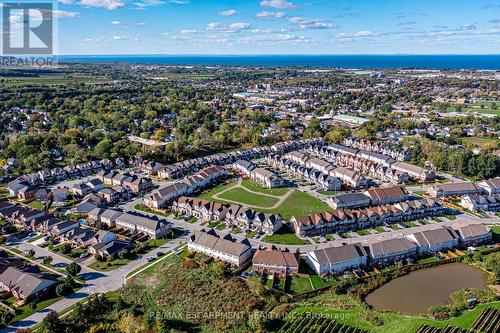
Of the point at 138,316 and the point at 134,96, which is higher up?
the point at 134,96

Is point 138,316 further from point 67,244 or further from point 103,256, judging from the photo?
point 67,244

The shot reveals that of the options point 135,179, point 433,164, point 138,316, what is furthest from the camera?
point 433,164

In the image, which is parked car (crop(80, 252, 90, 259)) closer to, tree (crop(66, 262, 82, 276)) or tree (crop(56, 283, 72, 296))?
tree (crop(66, 262, 82, 276))

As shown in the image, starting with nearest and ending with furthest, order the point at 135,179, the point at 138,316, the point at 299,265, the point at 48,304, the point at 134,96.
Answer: the point at 138,316 < the point at 48,304 < the point at 299,265 < the point at 135,179 < the point at 134,96

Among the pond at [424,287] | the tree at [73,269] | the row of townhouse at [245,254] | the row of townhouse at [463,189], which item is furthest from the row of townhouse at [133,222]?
the row of townhouse at [463,189]

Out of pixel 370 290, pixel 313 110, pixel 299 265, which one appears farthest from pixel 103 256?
pixel 313 110

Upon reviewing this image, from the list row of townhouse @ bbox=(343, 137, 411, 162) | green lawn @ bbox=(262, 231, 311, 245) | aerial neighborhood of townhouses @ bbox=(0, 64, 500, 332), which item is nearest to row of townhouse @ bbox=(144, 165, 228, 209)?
aerial neighborhood of townhouses @ bbox=(0, 64, 500, 332)

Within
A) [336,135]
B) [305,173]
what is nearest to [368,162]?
[305,173]

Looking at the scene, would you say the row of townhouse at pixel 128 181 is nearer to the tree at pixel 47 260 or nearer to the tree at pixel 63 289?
the tree at pixel 47 260
